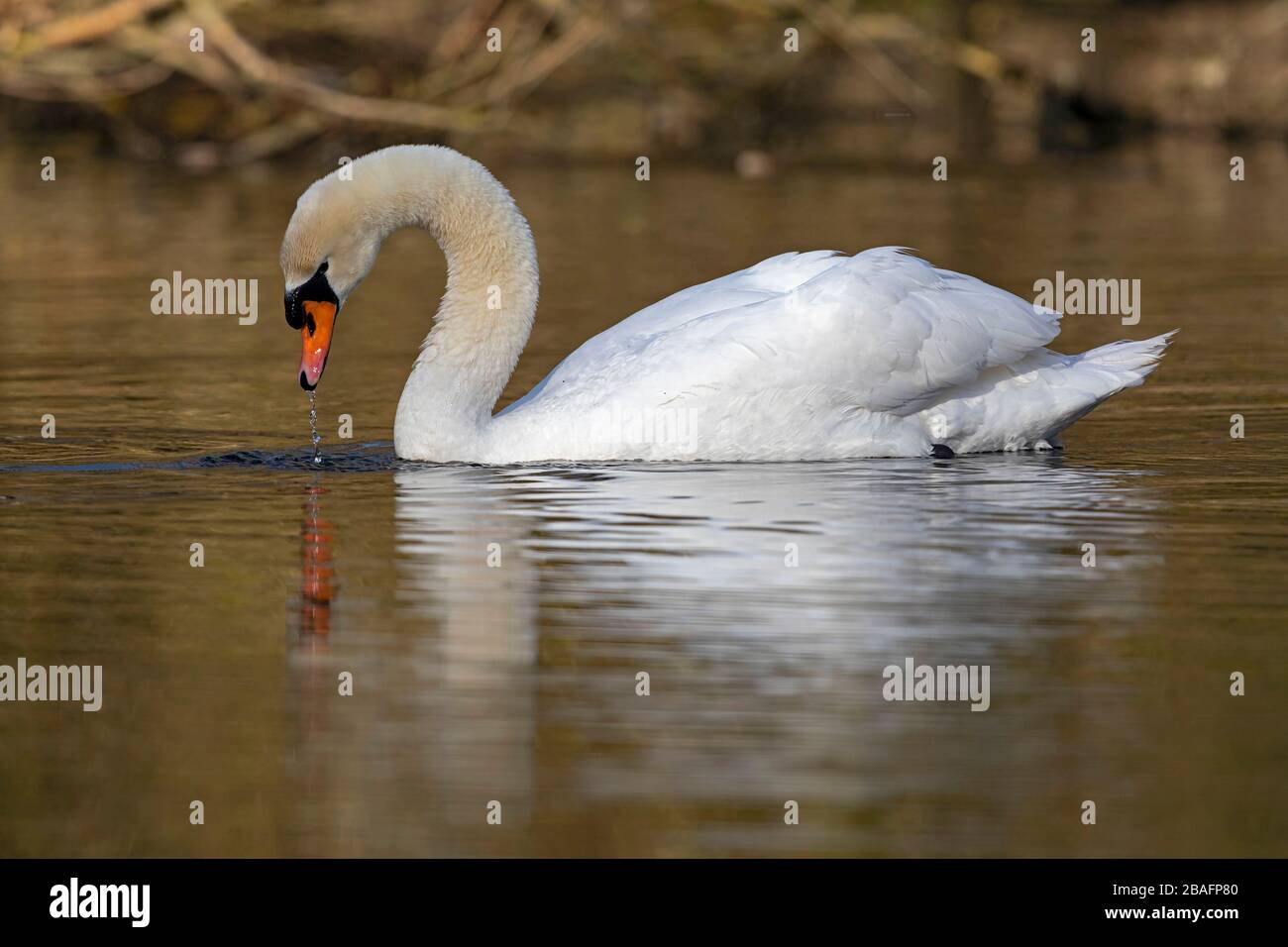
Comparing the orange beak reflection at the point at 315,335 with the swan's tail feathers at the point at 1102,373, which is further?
the swan's tail feathers at the point at 1102,373

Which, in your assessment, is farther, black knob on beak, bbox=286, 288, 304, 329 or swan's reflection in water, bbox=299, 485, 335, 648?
black knob on beak, bbox=286, 288, 304, 329

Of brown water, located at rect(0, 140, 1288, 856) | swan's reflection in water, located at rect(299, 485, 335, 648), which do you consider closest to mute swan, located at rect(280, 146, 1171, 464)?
brown water, located at rect(0, 140, 1288, 856)

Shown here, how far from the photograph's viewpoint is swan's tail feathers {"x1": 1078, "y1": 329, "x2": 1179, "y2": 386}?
9.89m

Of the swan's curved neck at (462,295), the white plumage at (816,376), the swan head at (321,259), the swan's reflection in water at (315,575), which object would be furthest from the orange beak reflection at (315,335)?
the white plumage at (816,376)

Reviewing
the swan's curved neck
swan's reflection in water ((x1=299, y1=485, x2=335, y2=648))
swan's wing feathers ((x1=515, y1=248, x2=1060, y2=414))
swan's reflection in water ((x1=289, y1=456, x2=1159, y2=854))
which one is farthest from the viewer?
the swan's curved neck

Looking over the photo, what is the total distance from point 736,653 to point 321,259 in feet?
11.9

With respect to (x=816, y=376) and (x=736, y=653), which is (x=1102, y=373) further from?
(x=736, y=653)

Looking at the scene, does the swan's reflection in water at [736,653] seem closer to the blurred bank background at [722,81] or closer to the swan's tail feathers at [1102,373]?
the swan's tail feathers at [1102,373]

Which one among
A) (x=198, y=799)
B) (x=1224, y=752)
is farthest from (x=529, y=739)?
(x=1224, y=752)

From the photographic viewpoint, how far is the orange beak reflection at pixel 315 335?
9445 millimetres

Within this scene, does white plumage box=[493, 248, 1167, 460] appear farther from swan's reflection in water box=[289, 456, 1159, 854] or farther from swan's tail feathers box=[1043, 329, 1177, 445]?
swan's reflection in water box=[289, 456, 1159, 854]

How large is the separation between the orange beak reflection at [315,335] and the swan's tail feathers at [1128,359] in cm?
320

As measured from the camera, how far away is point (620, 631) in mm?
6781
